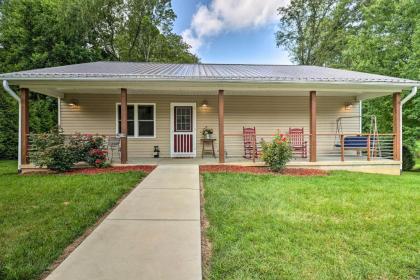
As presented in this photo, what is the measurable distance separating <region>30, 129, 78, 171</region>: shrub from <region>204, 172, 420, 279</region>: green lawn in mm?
3935

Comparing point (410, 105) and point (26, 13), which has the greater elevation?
point (26, 13)

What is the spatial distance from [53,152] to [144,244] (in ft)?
16.9

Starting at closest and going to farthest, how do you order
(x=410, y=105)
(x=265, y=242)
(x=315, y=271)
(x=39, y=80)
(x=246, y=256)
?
(x=315, y=271)
(x=246, y=256)
(x=265, y=242)
(x=39, y=80)
(x=410, y=105)

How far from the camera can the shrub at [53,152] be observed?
6.45 meters

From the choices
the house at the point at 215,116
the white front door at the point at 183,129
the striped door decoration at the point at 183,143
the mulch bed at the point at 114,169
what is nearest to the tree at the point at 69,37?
the house at the point at 215,116

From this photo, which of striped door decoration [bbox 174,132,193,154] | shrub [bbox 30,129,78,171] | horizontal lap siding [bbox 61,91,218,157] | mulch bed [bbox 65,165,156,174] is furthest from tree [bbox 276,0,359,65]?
shrub [bbox 30,129,78,171]

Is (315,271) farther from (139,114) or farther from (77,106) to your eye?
(77,106)

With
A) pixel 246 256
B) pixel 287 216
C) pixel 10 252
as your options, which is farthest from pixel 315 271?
→ pixel 10 252

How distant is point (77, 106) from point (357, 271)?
360 inches

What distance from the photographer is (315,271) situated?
2.12 meters

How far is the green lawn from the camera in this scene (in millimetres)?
2156

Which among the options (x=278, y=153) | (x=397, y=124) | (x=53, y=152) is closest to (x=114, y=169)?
(x=53, y=152)

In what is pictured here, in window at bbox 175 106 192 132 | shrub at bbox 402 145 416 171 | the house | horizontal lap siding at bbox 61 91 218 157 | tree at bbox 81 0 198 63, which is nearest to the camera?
the house

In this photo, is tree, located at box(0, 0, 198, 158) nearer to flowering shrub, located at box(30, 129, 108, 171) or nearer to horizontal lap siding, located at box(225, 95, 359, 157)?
flowering shrub, located at box(30, 129, 108, 171)
